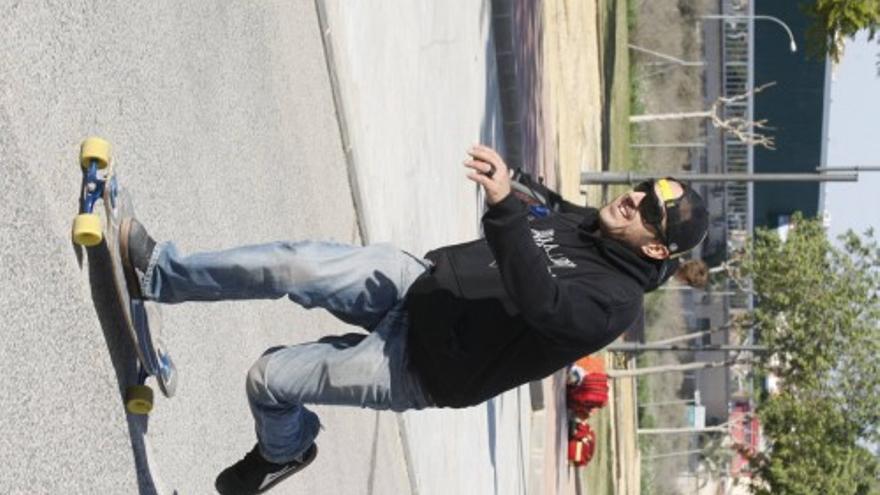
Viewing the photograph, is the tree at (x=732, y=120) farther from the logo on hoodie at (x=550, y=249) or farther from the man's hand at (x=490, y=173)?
the man's hand at (x=490, y=173)

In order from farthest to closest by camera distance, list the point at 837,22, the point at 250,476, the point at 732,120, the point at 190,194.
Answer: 1. the point at 732,120
2. the point at 837,22
3. the point at 190,194
4. the point at 250,476

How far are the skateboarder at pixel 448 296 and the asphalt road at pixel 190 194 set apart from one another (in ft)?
1.52

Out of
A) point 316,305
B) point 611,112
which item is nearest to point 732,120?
point 611,112

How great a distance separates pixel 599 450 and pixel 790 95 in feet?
71.4

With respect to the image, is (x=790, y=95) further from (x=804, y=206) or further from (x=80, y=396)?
(x=80, y=396)

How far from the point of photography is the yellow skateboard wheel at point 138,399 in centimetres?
637

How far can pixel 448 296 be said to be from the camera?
6.69 metres

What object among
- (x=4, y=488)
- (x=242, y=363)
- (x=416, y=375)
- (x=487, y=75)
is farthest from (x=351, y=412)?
(x=487, y=75)

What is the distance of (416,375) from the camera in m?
6.71

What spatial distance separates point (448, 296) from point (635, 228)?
0.78 meters

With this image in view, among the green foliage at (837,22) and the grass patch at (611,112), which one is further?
the grass patch at (611,112)

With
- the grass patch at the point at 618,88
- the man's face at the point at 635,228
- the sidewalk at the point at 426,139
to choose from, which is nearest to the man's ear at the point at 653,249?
the man's face at the point at 635,228

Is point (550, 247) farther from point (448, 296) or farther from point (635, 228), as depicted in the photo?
point (448, 296)

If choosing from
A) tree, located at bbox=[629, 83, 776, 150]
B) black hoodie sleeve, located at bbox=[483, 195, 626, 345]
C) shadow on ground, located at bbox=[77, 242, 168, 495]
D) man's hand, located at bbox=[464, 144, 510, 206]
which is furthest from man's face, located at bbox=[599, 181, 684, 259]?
tree, located at bbox=[629, 83, 776, 150]
